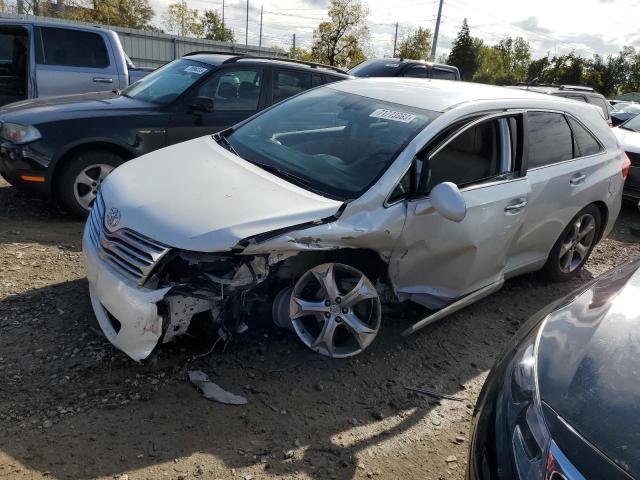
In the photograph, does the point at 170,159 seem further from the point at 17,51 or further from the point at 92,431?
the point at 17,51

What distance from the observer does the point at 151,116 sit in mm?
5434

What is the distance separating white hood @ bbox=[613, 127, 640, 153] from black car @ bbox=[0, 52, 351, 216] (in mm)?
4906

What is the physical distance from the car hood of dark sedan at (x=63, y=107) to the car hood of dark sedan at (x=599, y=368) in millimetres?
4630

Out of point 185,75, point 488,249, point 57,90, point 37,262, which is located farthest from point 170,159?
point 57,90

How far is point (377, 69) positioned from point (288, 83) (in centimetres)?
472

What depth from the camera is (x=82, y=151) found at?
16.8 feet

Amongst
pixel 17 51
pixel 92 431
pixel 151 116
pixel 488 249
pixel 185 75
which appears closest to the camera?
pixel 92 431

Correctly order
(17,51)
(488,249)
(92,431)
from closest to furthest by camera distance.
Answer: (92,431) → (488,249) → (17,51)

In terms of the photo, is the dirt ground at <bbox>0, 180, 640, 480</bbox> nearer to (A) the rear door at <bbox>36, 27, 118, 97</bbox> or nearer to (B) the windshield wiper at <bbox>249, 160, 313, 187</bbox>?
(B) the windshield wiper at <bbox>249, 160, 313, 187</bbox>

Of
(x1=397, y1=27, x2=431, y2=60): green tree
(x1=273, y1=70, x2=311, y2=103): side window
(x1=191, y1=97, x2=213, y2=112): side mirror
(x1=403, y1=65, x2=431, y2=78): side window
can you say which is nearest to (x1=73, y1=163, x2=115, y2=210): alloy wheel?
(x1=191, y1=97, x2=213, y2=112): side mirror

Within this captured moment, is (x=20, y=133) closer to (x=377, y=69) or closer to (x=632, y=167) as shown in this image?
(x=377, y=69)

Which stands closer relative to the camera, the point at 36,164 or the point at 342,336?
the point at 342,336

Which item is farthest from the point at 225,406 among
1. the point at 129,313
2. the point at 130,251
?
the point at 130,251

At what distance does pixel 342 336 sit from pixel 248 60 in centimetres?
399
